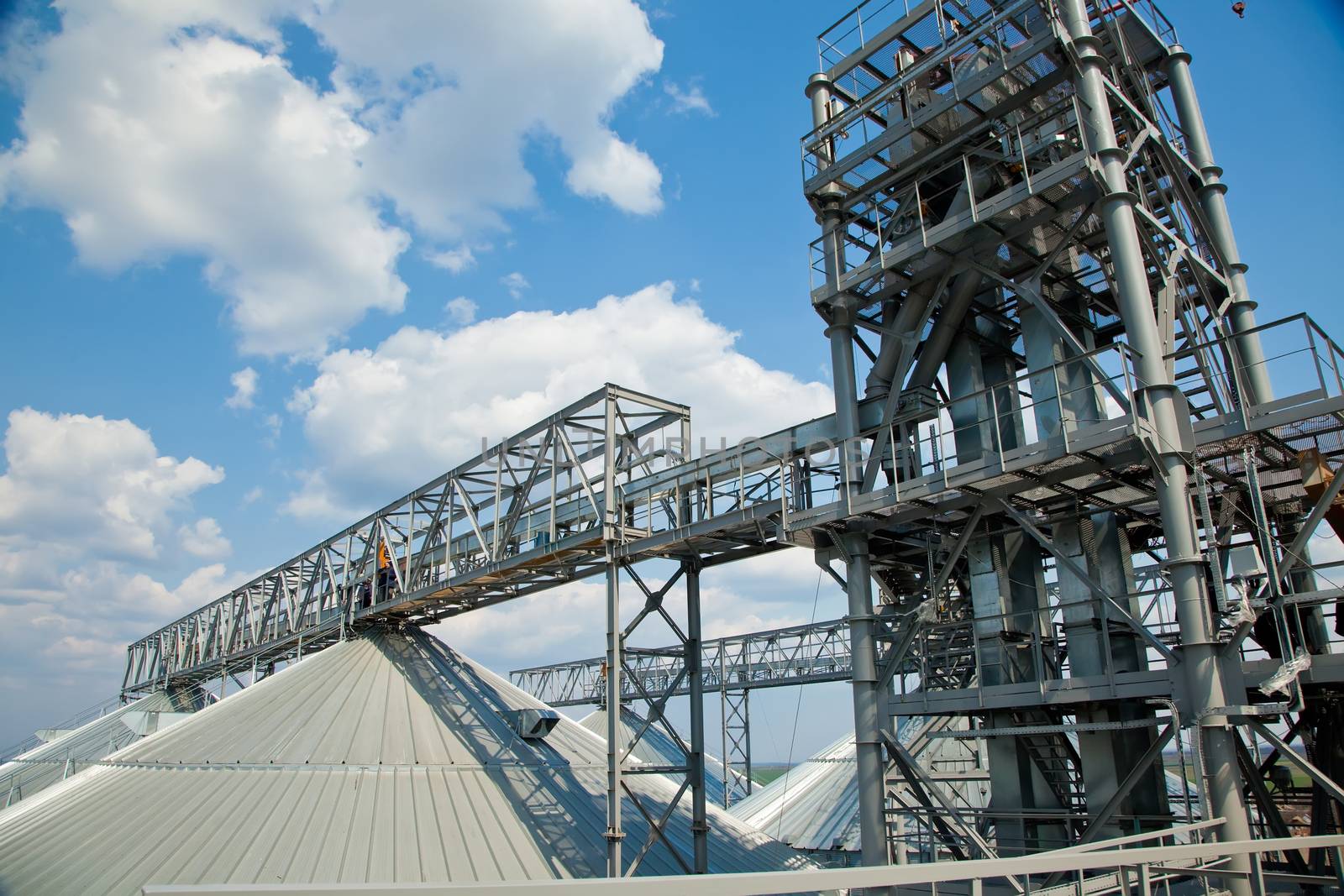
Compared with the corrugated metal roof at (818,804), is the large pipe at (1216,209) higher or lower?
higher

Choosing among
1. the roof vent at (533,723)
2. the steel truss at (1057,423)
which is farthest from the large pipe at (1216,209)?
the roof vent at (533,723)

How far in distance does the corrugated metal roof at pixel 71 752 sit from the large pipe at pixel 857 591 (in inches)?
966

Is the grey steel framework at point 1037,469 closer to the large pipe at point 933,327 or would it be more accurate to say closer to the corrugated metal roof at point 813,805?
the large pipe at point 933,327

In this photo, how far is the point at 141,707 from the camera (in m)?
49.7

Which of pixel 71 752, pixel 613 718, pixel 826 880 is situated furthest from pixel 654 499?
pixel 71 752

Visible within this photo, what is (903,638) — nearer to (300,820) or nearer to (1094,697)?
(1094,697)

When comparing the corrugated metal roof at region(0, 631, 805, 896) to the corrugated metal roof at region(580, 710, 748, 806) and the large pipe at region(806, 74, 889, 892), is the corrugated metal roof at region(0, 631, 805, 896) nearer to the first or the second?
the large pipe at region(806, 74, 889, 892)

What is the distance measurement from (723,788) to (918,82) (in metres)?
31.9

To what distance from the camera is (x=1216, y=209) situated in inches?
807

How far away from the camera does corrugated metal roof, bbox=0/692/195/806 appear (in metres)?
33.5

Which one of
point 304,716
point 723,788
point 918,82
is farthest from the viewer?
point 723,788

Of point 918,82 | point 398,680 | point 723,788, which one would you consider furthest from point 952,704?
point 723,788

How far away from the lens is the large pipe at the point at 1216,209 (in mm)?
19359

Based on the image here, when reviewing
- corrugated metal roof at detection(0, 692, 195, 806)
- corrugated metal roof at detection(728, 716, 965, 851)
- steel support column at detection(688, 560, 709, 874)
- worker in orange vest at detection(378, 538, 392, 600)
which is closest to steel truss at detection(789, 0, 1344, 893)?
steel support column at detection(688, 560, 709, 874)
